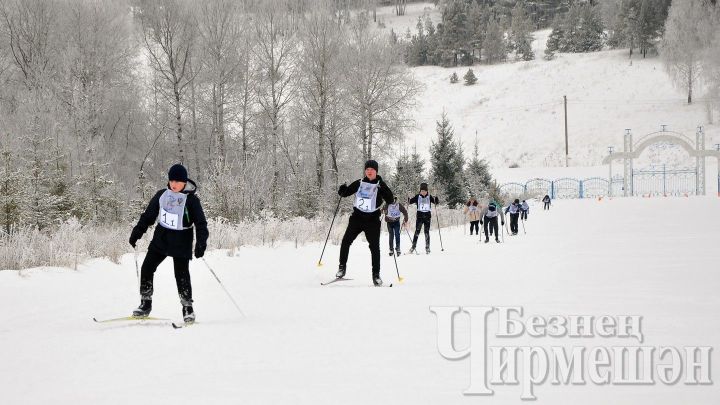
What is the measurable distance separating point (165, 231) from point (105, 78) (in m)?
29.2

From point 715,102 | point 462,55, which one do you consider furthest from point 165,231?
point 462,55

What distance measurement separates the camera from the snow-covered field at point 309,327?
374 centimetres

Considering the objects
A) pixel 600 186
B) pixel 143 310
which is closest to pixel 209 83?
pixel 143 310

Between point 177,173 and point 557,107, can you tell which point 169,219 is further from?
point 557,107

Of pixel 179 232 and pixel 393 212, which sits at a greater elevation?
pixel 393 212

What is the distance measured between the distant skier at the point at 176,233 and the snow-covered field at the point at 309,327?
0.43 metres

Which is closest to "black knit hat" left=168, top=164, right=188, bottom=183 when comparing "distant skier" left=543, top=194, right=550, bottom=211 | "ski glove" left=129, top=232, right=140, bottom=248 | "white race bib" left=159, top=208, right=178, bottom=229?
"white race bib" left=159, top=208, right=178, bottom=229

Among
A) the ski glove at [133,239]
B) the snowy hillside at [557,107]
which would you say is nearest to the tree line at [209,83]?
the ski glove at [133,239]

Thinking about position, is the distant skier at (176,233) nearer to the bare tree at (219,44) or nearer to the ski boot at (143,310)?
the ski boot at (143,310)

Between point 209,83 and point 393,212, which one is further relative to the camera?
point 209,83

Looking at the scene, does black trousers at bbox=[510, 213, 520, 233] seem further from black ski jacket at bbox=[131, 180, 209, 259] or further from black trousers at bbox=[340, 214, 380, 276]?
black ski jacket at bbox=[131, 180, 209, 259]

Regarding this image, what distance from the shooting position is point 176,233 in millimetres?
6238

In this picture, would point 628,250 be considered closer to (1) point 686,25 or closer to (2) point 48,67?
(2) point 48,67

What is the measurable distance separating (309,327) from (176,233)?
1762 mm
